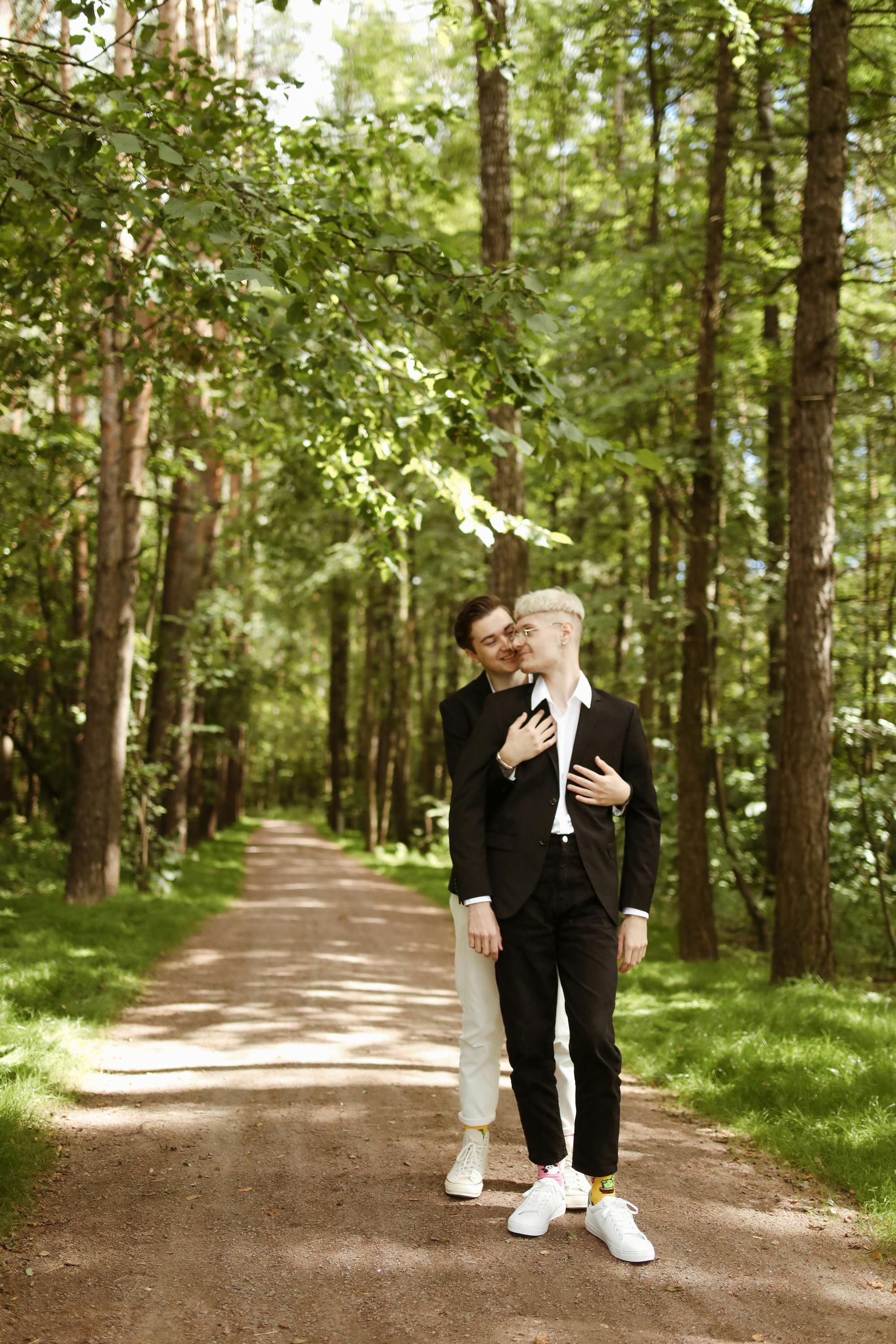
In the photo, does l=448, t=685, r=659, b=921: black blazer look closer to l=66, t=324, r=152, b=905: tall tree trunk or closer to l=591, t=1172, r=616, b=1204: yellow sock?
l=591, t=1172, r=616, b=1204: yellow sock

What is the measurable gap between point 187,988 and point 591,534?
11.7 m

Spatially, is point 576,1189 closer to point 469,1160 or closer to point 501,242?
point 469,1160

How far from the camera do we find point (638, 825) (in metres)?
3.82

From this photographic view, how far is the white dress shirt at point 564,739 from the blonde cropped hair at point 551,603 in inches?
10.4

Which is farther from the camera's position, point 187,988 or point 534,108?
point 534,108

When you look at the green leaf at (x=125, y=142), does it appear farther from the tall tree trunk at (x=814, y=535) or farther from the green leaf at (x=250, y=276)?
the tall tree trunk at (x=814, y=535)

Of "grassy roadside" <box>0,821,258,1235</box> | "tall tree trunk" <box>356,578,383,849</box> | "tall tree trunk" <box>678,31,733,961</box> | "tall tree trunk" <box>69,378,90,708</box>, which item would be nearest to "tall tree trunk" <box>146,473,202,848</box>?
"tall tree trunk" <box>69,378,90,708</box>

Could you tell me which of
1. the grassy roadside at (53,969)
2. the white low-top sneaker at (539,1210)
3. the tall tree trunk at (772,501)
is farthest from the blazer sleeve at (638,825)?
the tall tree trunk at (772,501)

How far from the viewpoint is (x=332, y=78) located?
2089cm

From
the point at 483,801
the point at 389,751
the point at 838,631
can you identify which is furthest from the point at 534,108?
the point at 483,801

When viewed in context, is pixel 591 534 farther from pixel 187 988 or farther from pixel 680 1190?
pixel 680 1190

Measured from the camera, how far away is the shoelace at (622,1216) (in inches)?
140

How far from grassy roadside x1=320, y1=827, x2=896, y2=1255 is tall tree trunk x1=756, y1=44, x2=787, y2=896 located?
4395 millimetres

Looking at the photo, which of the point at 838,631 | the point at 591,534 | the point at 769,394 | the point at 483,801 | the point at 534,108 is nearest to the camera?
the point at 483,801
